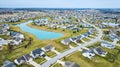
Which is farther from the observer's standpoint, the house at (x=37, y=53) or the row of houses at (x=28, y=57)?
the house at (x=37, y=53)

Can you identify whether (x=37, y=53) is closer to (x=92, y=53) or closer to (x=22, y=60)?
(x=22, y=60)

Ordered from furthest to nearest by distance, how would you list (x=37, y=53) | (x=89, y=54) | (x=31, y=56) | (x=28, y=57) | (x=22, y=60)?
(x=89, y=54) → (x=37, y=53) → (x=31, y=56) → (x=28, y=57) → (x=22, y=60)

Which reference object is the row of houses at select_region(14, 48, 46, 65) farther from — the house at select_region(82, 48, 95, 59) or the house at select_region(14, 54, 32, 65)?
the house at select_region(82, 48, 95, 59)

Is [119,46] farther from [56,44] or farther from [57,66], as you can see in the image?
[57,66]

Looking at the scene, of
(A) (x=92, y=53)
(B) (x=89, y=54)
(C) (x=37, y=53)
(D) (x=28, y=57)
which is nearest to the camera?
(D) (x=28, y=57)

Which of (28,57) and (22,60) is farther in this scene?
(28,57)

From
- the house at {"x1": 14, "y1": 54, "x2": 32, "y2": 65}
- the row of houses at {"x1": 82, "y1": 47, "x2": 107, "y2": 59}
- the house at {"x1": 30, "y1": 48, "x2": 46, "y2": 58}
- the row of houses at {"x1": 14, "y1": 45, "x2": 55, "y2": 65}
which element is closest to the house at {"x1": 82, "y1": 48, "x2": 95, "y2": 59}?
the row of houses at {"x1": 82, "y1": 47, "x2": 107, "y2": 59}

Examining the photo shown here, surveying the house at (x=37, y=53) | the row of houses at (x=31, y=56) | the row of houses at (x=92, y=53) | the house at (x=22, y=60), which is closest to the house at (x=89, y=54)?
the row of houses at (x=92, y=53)

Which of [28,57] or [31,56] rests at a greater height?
[28,57]

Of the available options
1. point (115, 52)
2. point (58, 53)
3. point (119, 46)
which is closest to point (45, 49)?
point (58, 53)

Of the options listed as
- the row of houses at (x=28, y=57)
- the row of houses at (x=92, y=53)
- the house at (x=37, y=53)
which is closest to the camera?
the row of houses at (x=28, y=57)

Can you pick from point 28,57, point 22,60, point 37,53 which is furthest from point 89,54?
point 22,60

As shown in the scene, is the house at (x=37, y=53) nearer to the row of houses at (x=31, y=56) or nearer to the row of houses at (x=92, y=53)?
the row of houses at (x=31, y=56)

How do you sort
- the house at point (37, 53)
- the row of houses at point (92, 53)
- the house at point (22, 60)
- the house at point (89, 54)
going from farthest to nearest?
1. the row of houses at point (92, 53)
2. the house at point (89, 54)
3. the house at point (37, 53)
4. the house at point (22, 60)
